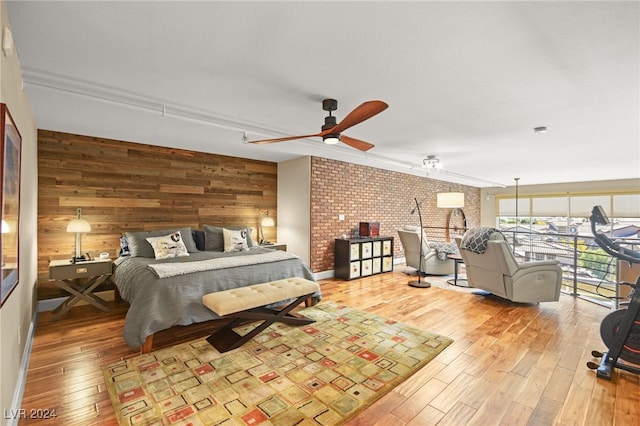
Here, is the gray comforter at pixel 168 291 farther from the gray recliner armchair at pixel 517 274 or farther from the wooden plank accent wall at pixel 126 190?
the gray recliner armchair at pixel 517 274

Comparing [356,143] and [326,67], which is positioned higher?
[326,67]

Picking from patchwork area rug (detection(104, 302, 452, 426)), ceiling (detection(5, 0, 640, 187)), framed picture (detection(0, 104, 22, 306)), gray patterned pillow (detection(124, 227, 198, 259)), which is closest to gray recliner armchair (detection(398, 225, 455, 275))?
ceiling (detection(5, 0, 640, 187))

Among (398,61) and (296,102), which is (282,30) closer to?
(398,61)

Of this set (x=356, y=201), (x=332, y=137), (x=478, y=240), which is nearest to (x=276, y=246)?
(x=356, y=201)

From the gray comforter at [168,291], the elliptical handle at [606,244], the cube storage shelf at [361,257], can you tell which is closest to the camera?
the elliptical handle at [606,244]

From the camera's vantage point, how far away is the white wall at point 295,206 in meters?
5.36

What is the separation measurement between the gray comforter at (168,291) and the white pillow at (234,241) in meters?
1.06

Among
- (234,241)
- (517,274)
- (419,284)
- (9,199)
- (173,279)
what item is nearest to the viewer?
(9,199)

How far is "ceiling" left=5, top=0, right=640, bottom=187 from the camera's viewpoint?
65.4 inches

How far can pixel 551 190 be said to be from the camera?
971 centimetres

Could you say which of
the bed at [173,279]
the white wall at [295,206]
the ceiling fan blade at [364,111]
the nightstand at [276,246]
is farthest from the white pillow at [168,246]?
the ceiling fan blade at [364,111]

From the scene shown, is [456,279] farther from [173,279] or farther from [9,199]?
[9,199]

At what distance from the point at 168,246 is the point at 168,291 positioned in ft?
4.38

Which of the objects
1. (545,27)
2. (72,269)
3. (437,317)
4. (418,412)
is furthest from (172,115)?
(437,317)
